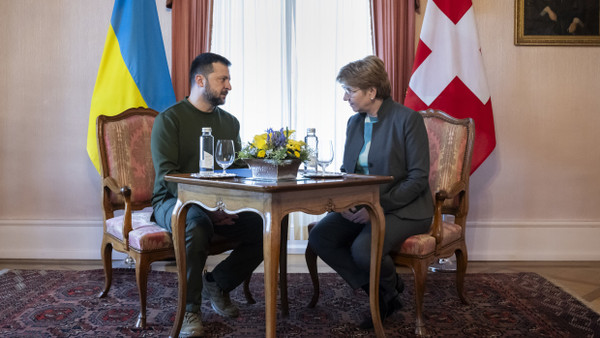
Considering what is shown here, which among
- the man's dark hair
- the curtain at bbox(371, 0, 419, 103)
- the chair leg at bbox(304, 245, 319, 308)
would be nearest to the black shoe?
the chair leg at bbox(304, 245, 319, 308)

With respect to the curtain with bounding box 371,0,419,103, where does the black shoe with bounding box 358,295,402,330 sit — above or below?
below

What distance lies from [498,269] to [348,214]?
197 cm

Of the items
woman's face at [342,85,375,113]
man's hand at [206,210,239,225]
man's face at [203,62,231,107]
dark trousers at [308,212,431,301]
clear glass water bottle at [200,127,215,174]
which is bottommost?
dark trousers at [308,212,431,301]

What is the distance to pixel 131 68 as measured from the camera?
13.1ft

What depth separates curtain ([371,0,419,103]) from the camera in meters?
4.16

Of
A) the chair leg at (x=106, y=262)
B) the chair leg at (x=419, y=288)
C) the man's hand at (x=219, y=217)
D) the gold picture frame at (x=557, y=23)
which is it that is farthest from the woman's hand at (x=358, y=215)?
the gold picture frame at (x=557, y=23)

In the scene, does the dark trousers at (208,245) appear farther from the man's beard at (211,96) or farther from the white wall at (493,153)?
the white wall at (493,153)

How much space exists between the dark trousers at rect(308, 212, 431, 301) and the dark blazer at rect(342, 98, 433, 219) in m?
0.07

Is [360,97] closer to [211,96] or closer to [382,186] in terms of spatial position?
[382,186]

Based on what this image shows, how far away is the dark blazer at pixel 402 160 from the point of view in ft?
9.00

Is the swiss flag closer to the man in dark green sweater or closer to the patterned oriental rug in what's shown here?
the patterned oriental rug

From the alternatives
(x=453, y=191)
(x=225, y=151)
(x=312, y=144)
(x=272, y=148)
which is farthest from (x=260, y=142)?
(x=453, y=191)

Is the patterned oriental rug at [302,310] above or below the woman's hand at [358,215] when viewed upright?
below

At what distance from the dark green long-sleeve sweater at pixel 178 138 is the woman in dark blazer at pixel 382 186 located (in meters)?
0.78
